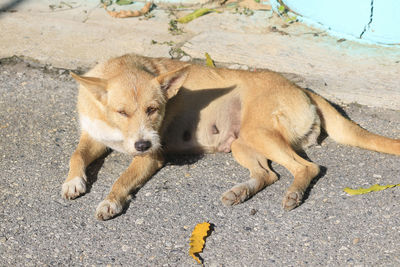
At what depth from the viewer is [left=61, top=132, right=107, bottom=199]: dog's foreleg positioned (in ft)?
15.0

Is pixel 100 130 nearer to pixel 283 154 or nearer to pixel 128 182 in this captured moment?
pixel 128 182

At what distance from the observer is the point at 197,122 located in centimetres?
528

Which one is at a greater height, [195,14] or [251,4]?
[251,4]

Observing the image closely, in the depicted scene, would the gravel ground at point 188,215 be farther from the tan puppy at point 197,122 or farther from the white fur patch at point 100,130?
the white fur patch at point 100,130

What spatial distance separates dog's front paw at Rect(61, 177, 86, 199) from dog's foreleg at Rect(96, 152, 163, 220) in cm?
27

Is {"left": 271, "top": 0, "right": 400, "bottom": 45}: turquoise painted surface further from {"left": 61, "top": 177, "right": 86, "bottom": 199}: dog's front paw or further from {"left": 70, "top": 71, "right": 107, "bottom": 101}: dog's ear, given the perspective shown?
{"left": 61, "top": 177, "right": 86, "bottom": 199}: dog's front paw

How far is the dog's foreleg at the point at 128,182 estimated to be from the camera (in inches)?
170

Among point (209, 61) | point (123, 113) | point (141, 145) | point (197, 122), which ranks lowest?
point (209, 61)

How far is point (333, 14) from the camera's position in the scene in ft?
23.4

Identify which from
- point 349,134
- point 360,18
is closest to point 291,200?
point 349,134

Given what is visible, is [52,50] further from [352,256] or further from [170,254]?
[352,256]

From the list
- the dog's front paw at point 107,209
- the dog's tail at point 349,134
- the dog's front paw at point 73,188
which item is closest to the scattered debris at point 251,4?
the dog's tail at point 349,134

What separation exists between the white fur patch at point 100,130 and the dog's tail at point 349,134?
6.24 feet

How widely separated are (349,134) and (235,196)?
4.52 ft
